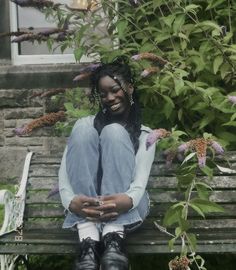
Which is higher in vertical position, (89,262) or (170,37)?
(170,37)

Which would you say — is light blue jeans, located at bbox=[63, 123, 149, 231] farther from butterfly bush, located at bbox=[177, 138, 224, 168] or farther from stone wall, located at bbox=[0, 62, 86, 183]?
stone wall, located at bbox=[0, 62, 86, 183]

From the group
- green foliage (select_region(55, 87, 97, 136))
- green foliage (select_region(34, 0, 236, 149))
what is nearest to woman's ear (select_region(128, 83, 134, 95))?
green foliage (select_region(34, 0, 236, 149))

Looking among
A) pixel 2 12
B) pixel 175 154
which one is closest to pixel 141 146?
pixel 175 154

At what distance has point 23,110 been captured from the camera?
663 cm

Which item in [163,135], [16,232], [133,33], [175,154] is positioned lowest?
[16,232]

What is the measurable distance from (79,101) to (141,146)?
1.15 metres

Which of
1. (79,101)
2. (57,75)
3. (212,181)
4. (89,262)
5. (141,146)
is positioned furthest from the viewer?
(57,75)

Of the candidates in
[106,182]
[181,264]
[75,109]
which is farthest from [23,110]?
[181,264]

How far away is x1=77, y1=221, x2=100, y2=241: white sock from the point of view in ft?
11.4

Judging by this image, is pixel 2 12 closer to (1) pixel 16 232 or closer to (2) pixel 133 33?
(2) pixel 133 33

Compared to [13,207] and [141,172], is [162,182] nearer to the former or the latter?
[141,172]

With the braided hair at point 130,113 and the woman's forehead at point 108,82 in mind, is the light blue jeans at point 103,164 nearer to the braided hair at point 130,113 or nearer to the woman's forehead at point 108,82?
the braided hair at point 130,113

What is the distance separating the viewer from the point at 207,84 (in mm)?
4367

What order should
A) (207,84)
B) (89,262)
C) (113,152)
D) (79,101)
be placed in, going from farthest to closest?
A: 1. (79,101)
2. (207,84)
3. (113,152)
4. (89,262)
